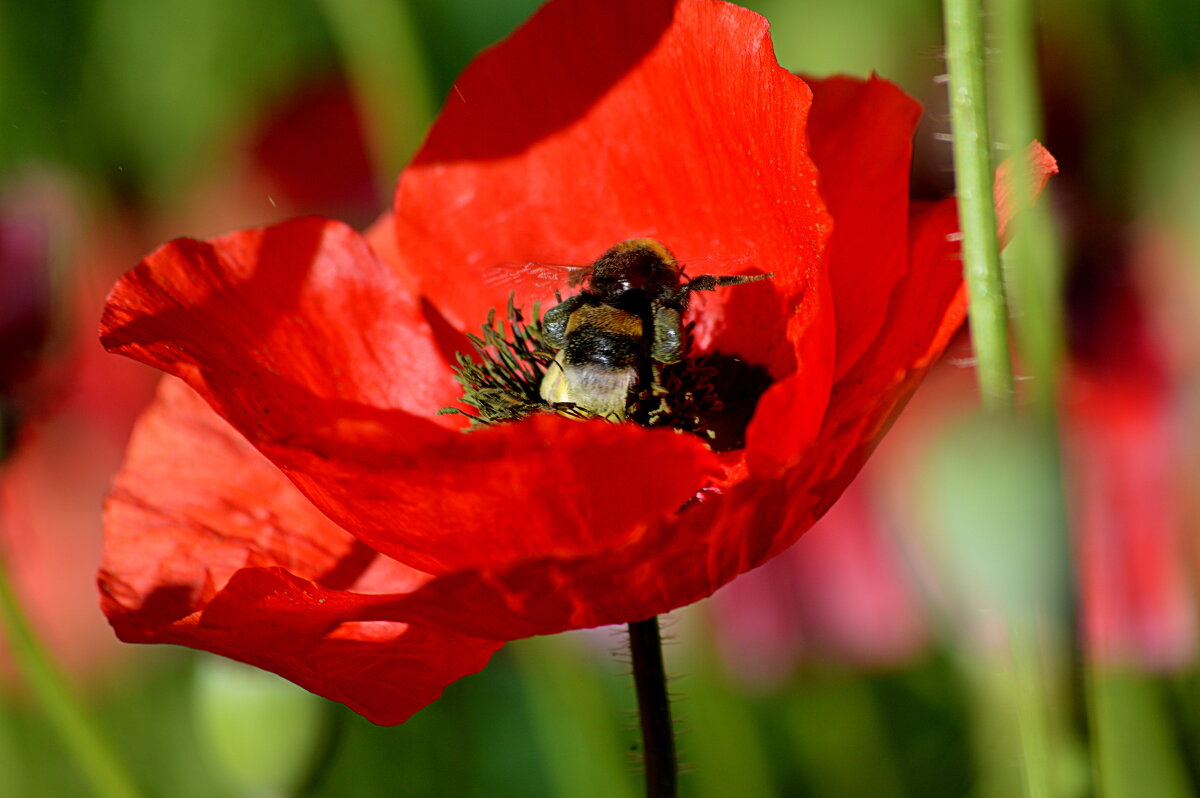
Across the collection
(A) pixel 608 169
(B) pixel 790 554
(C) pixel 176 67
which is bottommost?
(B) pixel 790 554

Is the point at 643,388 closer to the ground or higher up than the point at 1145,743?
higher up

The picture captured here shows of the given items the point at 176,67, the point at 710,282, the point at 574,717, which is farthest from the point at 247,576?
the point at 176,67

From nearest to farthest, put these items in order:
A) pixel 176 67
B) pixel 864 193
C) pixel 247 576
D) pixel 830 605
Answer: pixel 247 576, pixel 864 193, pixel 830 605, pixel 176 67

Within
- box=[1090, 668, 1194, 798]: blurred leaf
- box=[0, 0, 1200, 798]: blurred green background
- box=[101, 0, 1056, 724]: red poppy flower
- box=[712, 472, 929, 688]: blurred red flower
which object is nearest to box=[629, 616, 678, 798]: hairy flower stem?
box=[101, 0, 1056, 724]: red poppy flower

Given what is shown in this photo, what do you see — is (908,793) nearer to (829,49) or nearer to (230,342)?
(829,49)

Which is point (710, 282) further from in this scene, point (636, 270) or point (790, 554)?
point (790, 554)

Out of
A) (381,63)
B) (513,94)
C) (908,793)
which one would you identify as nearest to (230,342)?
(513,94)

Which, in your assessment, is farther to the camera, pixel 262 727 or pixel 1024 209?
pixel 262 727

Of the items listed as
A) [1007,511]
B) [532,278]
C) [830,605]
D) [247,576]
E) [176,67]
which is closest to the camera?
[1007,511]
